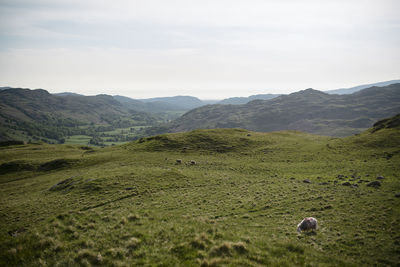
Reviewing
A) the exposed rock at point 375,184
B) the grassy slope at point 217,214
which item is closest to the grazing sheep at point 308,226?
the grassy slope at point 217,214

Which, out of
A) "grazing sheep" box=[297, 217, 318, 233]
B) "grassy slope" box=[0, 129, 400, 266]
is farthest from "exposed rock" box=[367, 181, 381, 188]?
"grazing sheep" box=[297, 217, 318, 233]

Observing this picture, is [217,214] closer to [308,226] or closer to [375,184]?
[308,226]

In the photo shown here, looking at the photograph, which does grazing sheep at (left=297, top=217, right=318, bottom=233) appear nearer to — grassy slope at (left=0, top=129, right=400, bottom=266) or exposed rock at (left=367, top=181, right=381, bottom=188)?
grassy slope at (left=0, top=129, right=400, bottom=266)

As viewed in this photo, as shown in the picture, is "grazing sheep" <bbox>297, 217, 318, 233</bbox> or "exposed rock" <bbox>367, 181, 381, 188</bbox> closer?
"grazing sheep" <bbox>297, 217, 318, 233</bbox>

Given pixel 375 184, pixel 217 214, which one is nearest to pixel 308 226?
pixel 217 214

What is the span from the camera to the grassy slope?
11625 mm

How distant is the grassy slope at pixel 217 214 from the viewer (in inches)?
458

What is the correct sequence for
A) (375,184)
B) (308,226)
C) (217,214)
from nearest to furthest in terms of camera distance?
(308,226)
(217,214)
(375,184)

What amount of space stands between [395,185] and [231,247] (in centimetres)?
2883

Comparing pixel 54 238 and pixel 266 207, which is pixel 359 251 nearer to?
pixel 266 207

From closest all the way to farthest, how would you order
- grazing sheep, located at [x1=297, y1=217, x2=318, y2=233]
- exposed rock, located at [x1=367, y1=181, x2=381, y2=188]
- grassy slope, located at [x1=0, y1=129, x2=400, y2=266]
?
grassy slope, located at [x1=0, y1=129, x2=400, y2=266] → grazing sheep, located at [x1=297, y1=217, x2=318, y2=233] → exposed rock, located at [x1=367, y1=181, x2=381, y2=188]

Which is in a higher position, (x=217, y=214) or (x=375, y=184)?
(x=375, y=184)

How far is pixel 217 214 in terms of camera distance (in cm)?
2159

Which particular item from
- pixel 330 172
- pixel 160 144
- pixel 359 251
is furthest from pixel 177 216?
pixel 160 144
